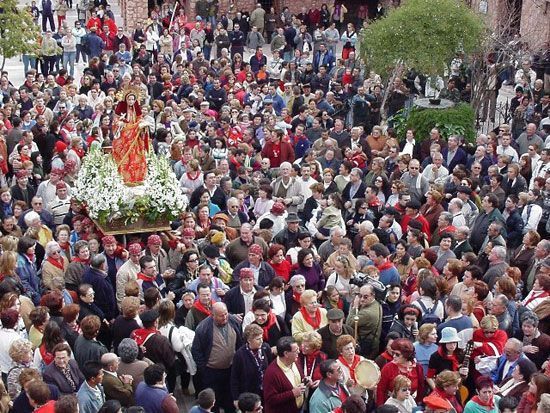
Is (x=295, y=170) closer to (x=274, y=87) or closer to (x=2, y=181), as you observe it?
(x=2, y=181)

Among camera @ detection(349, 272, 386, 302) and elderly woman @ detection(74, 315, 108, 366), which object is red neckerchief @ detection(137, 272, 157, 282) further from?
camera @ detection(349, 272, 386, 302)

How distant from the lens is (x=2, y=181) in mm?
17781

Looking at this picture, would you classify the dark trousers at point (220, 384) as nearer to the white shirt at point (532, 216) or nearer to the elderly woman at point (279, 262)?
the elderly woman at point (279, 262)

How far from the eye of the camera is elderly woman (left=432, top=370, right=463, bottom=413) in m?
9.77

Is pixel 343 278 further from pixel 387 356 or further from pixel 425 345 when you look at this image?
pixel 387 356

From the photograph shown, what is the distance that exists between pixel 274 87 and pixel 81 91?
4.22m

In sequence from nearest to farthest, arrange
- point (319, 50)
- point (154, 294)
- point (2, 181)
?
point (154, 294) → point (2, 181) → point (319, 50)

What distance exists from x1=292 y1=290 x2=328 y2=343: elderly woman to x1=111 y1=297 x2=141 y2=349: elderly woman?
167 cm

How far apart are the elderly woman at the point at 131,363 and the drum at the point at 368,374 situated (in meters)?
2.00

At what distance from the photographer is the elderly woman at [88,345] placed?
35.1 feet

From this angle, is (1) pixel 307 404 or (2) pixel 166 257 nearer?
(1) pixel 307 404

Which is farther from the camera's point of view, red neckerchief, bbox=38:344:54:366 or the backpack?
the backpack

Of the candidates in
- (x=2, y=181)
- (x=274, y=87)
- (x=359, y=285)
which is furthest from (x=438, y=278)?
(x=274, y=87)

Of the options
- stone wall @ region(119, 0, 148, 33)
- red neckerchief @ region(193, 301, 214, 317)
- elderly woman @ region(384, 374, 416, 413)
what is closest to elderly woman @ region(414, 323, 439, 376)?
elderly woman @ region(384, 374, 416, 413)
